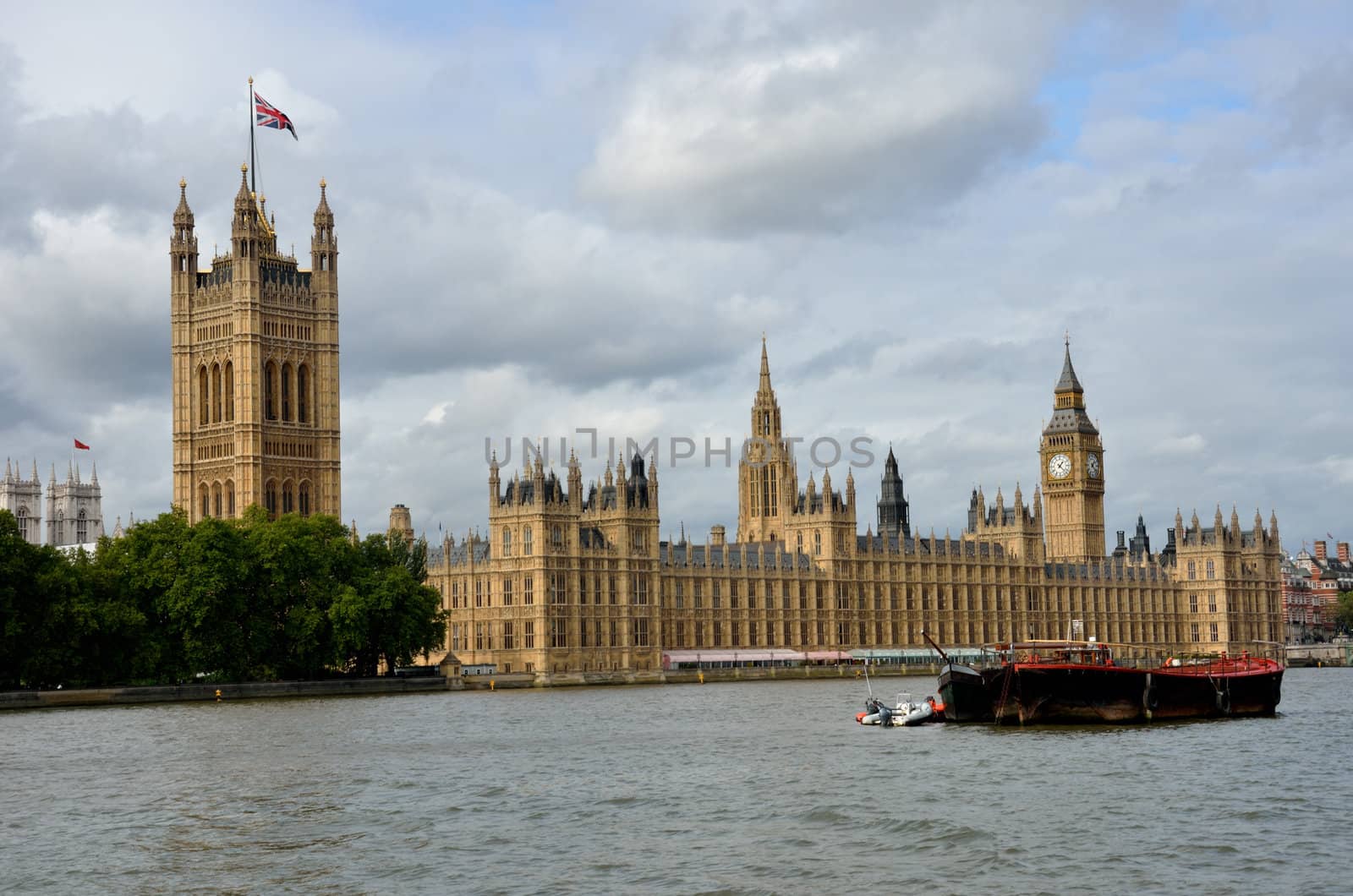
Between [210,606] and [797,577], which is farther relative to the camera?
[797,577]

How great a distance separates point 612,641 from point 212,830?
305 ft

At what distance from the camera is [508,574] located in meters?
130

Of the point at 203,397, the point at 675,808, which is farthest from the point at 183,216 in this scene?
the point at 675,808

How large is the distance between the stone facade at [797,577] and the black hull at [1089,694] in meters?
54.2

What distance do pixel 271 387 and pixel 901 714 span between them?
287ft

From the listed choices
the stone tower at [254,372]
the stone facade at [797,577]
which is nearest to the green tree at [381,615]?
the stone facade at [797,577]

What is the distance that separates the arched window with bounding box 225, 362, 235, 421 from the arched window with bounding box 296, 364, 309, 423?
5.15 metres

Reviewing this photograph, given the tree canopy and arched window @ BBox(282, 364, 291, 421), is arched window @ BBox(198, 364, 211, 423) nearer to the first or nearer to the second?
arched window @ BBox(282, 364, 291, 421)

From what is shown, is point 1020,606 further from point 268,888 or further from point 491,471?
point 268,888

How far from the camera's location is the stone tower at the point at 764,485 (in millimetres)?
166000

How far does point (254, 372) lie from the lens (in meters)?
144

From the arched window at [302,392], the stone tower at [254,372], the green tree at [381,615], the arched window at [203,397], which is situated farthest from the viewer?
the arched window at [302,392]

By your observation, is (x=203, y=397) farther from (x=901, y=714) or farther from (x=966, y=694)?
(x=966, y=694)

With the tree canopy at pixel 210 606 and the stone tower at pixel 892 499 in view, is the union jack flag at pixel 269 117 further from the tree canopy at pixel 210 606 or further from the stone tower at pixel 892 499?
the stone tower at pixel 892 499
